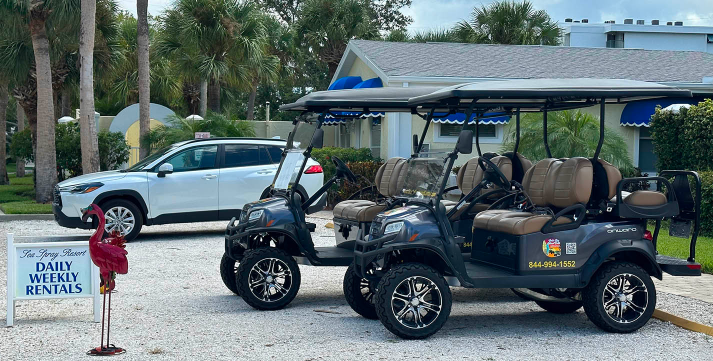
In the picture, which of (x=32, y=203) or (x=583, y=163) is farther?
(x=32, y=203)

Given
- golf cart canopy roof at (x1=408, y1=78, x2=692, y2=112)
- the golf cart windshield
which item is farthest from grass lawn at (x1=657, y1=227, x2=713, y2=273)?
the golf cart windshield

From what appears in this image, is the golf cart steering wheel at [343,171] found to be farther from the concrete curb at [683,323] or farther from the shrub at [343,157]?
the shrub at [343,157]

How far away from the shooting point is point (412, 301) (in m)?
6.73

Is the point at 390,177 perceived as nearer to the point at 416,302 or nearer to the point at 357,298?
the point at 357,298

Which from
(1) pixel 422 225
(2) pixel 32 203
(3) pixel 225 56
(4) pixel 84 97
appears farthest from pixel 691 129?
(3) pixel 225 56

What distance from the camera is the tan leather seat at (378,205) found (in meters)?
8.73

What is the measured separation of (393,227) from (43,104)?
15.7m

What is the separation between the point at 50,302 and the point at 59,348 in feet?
6.94

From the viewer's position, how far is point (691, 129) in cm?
1441

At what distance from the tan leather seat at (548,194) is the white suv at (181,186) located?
5.84 m

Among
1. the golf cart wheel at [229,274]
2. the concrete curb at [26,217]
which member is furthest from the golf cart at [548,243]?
the concrete curb at [26,217]

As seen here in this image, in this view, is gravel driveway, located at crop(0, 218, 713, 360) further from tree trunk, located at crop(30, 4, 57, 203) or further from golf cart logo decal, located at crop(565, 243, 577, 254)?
tree trunk, located at crop(30, 4, 57, 203)

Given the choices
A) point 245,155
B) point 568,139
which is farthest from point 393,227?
point 568,139

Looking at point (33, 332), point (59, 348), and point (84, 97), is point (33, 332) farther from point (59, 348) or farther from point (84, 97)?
point (84, 97)
